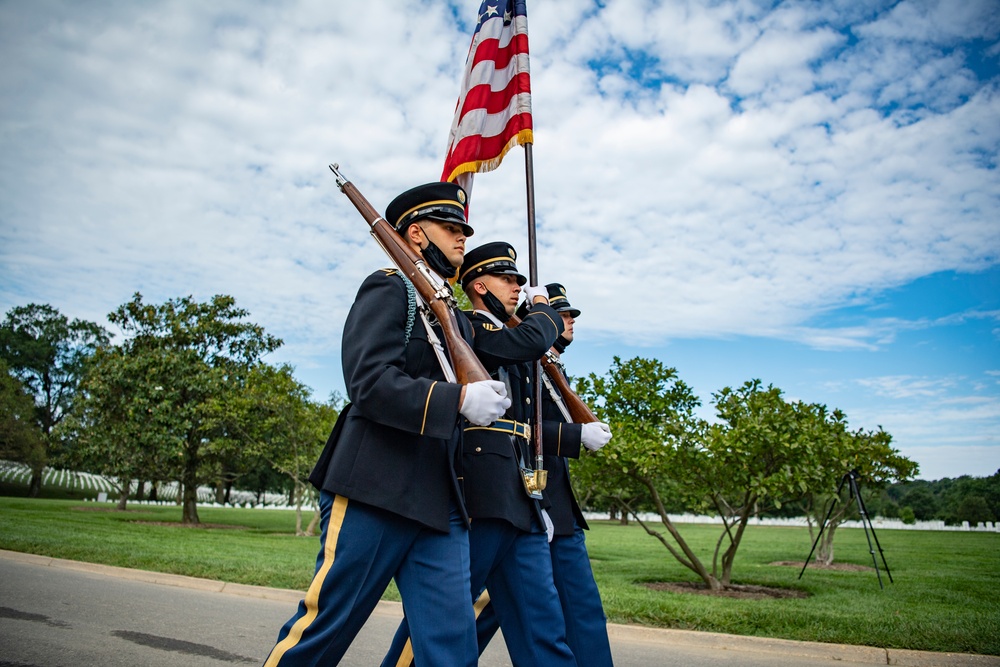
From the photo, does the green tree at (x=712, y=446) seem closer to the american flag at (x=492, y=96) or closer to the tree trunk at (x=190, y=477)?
the american flag at (x=492, y=96)

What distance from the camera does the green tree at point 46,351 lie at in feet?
153

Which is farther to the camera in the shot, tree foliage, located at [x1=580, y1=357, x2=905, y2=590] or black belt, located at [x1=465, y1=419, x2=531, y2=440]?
tree foliage, located at [x1=580, y1=357, x2=905, y2=590]

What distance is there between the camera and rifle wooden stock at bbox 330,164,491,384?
2869 mm

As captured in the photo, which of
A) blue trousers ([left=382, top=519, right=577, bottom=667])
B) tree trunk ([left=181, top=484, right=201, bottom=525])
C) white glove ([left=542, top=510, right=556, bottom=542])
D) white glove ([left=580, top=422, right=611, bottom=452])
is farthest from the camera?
tree trunk ([left=181, top=484, right=201, bottom=525])

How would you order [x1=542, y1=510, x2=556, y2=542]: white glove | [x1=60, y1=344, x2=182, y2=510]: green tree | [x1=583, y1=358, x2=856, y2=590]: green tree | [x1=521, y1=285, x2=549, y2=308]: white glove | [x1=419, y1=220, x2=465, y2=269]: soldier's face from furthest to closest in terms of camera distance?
→ 1. [x1=60, y1=344, x2=182, y2=510]: green tree
2. [x1=583, y1=358, x2=856, y2=590]: green tree
3. [x1=521, y1=285, x2=549, y2=308]: white glove
4. [x1=542, y1=510, x2=556, y2=542]: white glove
5. [x1=419, y1=220, x2=465, y2=269]: soldier's face

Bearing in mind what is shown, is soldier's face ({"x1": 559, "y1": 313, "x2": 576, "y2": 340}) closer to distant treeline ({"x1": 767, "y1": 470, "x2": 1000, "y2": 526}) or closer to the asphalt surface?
the asphalt surface

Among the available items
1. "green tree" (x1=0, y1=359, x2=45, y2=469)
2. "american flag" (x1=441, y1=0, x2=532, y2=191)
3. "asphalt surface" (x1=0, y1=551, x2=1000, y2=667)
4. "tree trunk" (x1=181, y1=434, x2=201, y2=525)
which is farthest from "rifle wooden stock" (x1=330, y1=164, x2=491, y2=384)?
"green tree" (x1=0, y1=359, x2=45, y2=469)

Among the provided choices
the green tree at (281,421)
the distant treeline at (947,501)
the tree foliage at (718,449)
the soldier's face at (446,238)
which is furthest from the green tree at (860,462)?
the green tree at (281,421)

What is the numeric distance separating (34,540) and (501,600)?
32.5 feet

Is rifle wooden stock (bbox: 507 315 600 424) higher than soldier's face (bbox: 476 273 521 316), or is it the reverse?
soldier's face (bbox: 476 273 521 316)

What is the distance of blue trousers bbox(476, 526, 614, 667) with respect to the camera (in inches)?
139

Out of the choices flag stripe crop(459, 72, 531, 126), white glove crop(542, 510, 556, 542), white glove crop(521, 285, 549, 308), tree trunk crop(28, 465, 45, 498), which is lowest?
tree trunk crop(28, 465, 45, 498)

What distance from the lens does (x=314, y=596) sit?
250 cm

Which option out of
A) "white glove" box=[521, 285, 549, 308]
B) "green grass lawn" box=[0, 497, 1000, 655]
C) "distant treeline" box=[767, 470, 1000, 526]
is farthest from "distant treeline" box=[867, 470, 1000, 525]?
"white glove" box=[521, 285, 549, 308]
